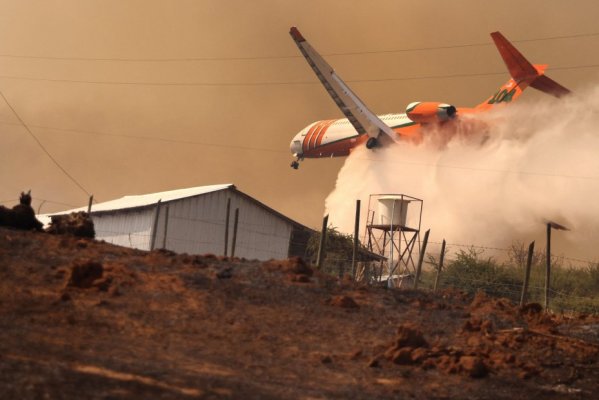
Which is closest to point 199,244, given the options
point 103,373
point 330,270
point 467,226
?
point 330,270

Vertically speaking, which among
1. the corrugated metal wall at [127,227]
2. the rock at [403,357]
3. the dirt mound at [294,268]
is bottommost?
the rock at [403,357]

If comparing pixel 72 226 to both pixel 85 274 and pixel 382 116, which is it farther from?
pixel 382 116

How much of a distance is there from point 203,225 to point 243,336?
3011 centimetres

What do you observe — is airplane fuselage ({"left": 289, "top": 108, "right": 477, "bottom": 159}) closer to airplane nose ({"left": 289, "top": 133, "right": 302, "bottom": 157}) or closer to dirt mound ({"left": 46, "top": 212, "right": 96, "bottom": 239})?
airplane nose ({"left": 289, "top": 133, "right": 302, "bottom": 157})

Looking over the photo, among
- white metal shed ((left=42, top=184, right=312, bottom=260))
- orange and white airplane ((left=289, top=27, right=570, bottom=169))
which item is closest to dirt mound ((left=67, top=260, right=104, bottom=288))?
white metal shed ((left=42, top=184, right=312, bottom=260))

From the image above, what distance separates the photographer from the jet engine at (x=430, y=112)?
5950 centimetres

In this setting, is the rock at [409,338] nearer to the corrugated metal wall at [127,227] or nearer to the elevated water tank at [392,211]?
the corrugated metal wall at [127,227]

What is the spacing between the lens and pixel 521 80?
197ft

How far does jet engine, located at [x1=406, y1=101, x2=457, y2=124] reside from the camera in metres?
59.5

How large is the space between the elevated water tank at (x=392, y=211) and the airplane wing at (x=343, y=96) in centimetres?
2128

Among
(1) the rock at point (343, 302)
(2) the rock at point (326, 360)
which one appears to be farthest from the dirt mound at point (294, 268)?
(2) the rock at point (326, 360)

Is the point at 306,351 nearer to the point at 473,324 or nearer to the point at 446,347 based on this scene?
the point at 446,347

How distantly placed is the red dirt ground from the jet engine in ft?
135

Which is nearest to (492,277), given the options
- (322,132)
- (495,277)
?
(495,277)
